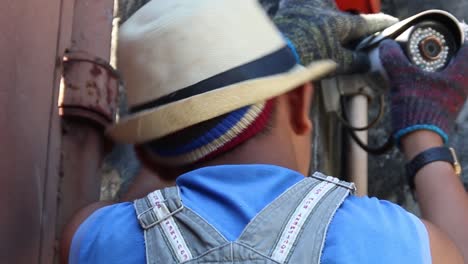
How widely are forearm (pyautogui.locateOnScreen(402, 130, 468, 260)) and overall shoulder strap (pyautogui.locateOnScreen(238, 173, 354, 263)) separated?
205 mm

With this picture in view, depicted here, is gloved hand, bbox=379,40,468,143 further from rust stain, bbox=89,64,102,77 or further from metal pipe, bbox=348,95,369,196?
rust stain, bbox=89,64,102,77

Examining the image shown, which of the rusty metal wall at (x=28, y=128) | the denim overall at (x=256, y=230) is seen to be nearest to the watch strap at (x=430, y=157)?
the denim overall at (x=256, y=230)

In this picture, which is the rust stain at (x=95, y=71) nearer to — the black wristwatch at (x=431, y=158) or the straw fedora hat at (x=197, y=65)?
the straw fedora hat at (x=197, y=65)

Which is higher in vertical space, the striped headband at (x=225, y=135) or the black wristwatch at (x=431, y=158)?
the striped headband at (x=225, y=135)

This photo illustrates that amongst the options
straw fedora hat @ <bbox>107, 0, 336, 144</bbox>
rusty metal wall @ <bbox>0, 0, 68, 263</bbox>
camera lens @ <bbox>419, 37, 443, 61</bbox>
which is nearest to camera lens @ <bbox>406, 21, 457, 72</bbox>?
camera lens @ <bbox>419, 37, 443, 61</bbox>

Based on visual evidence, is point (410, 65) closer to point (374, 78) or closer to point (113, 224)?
point (374, 78)

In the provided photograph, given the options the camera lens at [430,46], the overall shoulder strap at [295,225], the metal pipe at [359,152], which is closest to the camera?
the overall shoulder strap at [295,225]

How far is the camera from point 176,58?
0.86 metres

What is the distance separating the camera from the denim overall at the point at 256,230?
752mm

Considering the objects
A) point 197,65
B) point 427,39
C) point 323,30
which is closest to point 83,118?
point 197,65

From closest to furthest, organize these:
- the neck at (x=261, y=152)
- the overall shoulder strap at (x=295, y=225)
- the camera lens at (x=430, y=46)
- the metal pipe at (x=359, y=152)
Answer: the overall shoulder strap at (x=295, y=225) → the neck at (x=261, y=152) → the camera lens at (x=430, y=46) → the metal pipe at (x=359, y=152)

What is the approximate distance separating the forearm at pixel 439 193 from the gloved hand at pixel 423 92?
19 mm

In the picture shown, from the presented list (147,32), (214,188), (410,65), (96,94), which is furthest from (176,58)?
(410,65)

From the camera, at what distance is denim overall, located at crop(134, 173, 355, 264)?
75 centimetres
